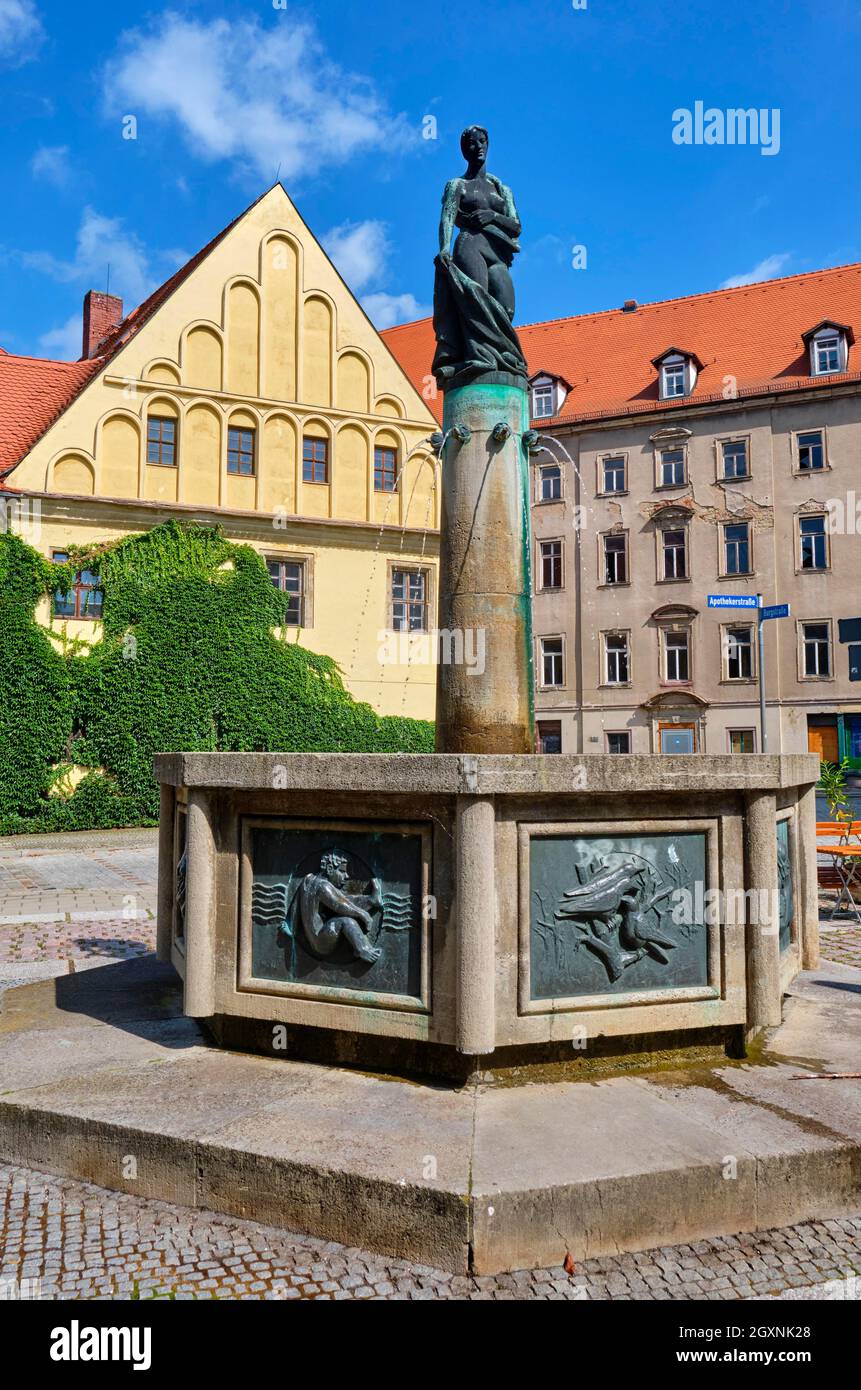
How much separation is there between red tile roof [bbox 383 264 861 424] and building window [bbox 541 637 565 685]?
7.93m

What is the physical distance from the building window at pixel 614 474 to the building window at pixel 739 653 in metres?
6.41

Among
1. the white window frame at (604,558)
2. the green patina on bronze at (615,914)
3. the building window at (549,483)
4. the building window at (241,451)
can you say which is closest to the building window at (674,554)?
the white window frame at (604,558)

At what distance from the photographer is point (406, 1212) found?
339 cm

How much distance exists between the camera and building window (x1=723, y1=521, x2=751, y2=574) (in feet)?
116

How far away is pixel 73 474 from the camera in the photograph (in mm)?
21906

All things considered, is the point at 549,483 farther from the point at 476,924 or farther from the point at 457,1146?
the point at 457,1146

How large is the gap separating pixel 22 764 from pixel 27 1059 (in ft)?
55.9

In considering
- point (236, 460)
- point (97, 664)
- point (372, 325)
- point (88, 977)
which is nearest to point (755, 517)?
point (372, 325)

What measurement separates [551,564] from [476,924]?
114ft

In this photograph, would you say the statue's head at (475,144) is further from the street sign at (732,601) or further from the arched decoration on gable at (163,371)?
the arched decoration on gable at (163,371)

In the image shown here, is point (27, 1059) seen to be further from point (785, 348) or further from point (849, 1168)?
point (785, 348)

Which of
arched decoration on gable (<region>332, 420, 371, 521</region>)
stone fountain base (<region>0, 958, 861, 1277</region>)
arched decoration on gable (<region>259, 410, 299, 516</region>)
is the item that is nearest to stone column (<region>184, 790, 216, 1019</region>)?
stone fountain base (<region>0, 958, 861, 1277</region>)

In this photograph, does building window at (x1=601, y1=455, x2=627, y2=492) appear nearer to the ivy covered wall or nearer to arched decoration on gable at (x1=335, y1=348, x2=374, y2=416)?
arched decoration on gable at (x1=335, y1=348, x2=374, y2=416)

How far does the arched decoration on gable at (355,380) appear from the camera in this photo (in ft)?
81.1
